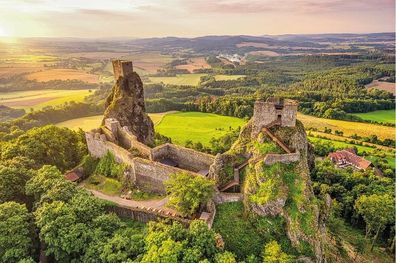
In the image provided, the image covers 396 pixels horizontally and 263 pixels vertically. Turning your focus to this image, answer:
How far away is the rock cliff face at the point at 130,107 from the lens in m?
49.7

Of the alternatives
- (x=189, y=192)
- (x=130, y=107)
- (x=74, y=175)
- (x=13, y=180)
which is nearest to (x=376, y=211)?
(x=189, y=192)

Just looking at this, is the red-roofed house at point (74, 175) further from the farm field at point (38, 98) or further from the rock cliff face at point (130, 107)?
the farm field at point (38, 98)

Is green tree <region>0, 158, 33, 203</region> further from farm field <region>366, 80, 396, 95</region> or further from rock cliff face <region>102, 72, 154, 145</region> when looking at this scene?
farm field <region>366, 80, 396, 95</region>

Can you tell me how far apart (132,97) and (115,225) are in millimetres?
26866

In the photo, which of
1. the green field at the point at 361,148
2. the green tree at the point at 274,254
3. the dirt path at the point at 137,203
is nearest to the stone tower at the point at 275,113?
the green tree at the point at 274,254

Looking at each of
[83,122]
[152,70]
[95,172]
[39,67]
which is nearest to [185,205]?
[95,172]

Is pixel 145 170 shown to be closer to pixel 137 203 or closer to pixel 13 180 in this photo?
pixel 137 203

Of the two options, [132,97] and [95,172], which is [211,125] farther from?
[95,172]

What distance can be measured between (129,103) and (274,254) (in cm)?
3459

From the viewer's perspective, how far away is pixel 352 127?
290ft

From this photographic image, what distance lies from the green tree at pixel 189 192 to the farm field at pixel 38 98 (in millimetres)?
63368

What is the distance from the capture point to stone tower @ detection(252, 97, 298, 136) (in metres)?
32.3

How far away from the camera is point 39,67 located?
91500 mm

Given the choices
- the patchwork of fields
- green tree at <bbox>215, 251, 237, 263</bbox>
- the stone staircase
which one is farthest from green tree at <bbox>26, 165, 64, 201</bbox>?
the patchwork of fields
